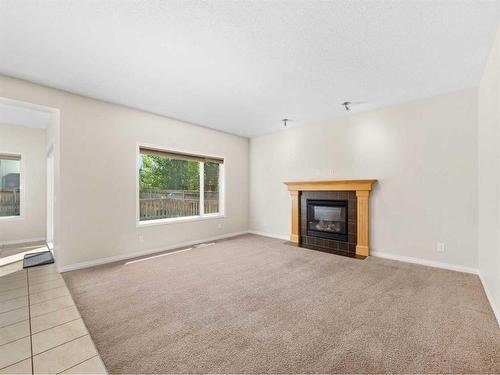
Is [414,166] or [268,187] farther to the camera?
[268,187]

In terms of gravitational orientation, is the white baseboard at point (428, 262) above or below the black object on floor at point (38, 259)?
above

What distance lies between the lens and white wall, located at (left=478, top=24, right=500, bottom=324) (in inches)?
80.2

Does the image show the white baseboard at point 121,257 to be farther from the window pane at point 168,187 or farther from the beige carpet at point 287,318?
the window pane at point 168,187

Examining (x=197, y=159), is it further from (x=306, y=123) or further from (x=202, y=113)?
(x=306, y=123)

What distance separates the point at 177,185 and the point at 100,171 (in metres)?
1.54

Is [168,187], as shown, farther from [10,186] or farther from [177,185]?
[10,186]

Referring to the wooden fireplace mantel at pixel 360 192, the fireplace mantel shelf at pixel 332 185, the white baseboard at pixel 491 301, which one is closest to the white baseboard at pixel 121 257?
the fireplace mantel shelf at pixel 332 185

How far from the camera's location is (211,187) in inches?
219

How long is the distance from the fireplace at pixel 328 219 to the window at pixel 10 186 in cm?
652

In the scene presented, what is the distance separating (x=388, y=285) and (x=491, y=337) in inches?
39.5

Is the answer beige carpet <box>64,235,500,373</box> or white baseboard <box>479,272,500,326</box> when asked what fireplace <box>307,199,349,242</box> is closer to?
beige carpet <box>64,235,500,373</box>

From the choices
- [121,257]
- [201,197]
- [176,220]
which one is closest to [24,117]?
[121,257]

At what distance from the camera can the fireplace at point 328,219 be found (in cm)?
438

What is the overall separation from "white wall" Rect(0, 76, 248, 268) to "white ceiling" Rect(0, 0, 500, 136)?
0.89 feet
